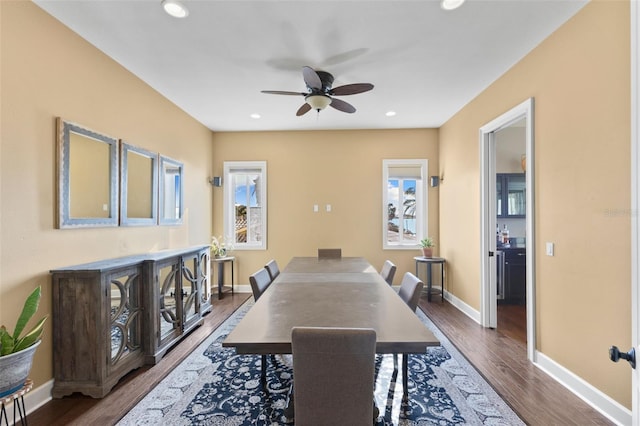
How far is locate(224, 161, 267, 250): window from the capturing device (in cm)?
536

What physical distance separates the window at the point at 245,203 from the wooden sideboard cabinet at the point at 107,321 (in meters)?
2.38

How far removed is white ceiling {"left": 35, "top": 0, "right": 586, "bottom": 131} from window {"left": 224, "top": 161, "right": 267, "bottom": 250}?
5.43 ft

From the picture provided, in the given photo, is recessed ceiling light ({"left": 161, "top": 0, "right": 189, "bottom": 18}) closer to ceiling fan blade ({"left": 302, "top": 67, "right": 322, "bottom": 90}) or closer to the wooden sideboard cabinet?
ceiling fan blade ({"left": 302, "top": 67, "right": 322, "bottom": 90})

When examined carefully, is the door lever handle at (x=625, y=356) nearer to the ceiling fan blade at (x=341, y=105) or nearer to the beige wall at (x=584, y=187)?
the beige wall at (x=584, y=187)

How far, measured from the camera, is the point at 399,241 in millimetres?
5375

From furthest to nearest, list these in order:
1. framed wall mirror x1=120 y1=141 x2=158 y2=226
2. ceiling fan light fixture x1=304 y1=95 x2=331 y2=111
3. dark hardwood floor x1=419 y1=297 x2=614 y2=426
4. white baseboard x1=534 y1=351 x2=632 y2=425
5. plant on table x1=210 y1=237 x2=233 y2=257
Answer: plant on table x1=210 y1=237 x2=233 y2=257 → framed wall mirror x1=120 y1=141 x2=158 y2=226 → ceiling fan light fixture x1=304 y1=95 x2=331 y2=111 → dark hardwood floor x1=419 y1=297 x2=614 y2=426 → white baseboard x1=534 y1=351 x2=632 y2=425

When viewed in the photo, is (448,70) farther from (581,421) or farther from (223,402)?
(223,402)

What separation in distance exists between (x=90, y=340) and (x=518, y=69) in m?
4.50

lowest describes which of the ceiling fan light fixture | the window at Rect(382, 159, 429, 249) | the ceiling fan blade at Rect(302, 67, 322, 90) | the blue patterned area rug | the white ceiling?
the blue patterned area rug

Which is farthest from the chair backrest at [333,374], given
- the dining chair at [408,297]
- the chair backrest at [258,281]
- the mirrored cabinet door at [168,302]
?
the mirrored cabinet door at [168,302]

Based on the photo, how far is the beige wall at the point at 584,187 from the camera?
6.29 ft

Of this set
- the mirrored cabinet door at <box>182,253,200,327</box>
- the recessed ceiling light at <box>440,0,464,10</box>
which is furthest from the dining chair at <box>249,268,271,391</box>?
the recessed ceiling light at <box>440,0,464,10</box>

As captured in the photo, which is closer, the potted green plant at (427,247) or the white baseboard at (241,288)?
the potted green plant at (427,247)

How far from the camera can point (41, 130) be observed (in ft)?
7.16
